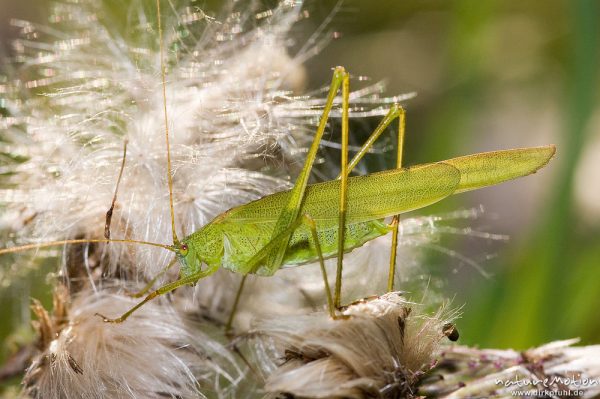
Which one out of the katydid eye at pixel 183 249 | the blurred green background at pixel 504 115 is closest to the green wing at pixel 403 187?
the katydid eye at pixel 183 249

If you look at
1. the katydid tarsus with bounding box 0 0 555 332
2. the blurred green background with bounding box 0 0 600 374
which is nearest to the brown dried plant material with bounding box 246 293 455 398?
the katydid tarsus with bounding box 0 0 555 332

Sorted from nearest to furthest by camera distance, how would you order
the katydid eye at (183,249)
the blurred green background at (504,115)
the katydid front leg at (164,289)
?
the katydid front leg at (164,289), the katydid eye at (183,249), the blurred green background at (504,115)

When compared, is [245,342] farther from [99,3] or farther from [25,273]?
[99,3]

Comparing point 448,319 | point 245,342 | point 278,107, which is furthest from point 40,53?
point 448,319

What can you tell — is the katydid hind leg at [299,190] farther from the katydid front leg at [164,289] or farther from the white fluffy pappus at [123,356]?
the white fluffy pappus at [123,356]

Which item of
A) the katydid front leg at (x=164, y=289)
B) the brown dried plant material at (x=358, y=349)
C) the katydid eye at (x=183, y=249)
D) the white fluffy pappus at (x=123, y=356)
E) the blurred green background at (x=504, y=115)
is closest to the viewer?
the brown dried plant material at (x=358, y=349)

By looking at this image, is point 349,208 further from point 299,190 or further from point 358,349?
point 358,349
